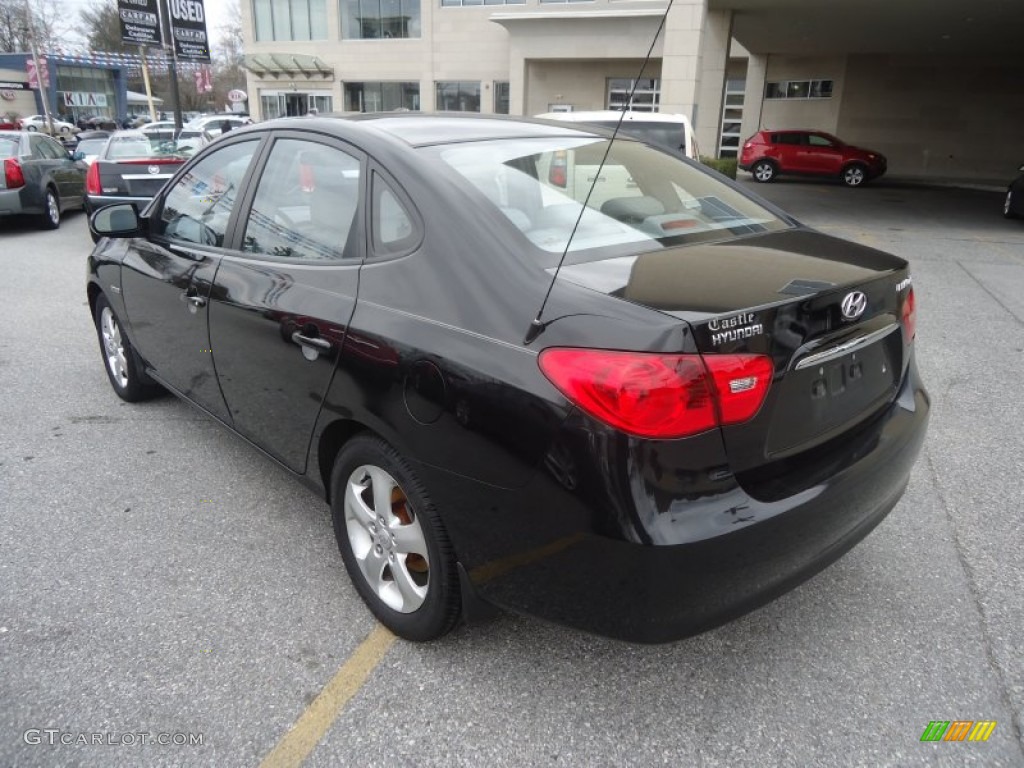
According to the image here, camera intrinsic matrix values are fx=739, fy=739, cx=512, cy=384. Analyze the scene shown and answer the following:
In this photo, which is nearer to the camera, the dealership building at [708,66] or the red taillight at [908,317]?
the red taillight at [908,317]

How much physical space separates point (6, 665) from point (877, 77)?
1317 inches

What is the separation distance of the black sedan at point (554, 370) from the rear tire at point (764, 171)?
967 inches

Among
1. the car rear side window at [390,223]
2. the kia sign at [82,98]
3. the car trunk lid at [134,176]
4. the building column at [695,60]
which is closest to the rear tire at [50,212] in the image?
the car trunk lid at [134,176]

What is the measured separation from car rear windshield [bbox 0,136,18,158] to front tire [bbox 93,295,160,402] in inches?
358

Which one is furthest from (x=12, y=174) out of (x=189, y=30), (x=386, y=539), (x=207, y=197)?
(x=189, y=30)

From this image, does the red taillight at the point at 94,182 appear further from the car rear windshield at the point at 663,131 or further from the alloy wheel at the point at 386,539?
the alloy wheel at the point at 386,539

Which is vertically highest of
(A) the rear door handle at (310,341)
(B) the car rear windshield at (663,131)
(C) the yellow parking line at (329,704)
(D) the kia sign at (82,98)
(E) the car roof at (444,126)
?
(D) the kia sign at (82,98)

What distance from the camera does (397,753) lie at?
6.84 feet

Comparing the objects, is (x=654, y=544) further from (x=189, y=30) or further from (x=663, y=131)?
(x=189, y=30)

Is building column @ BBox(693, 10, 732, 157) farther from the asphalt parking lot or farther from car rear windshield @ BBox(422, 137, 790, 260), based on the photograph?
the asphalt parking lot

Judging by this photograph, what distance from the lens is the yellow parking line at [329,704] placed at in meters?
2.08

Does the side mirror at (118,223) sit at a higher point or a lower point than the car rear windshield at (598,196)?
lower

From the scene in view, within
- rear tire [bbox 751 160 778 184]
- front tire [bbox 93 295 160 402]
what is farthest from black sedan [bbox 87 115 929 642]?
rear tire [bbox 751 160 778 184]

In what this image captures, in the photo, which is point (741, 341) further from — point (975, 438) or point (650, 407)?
point (975, 438)
